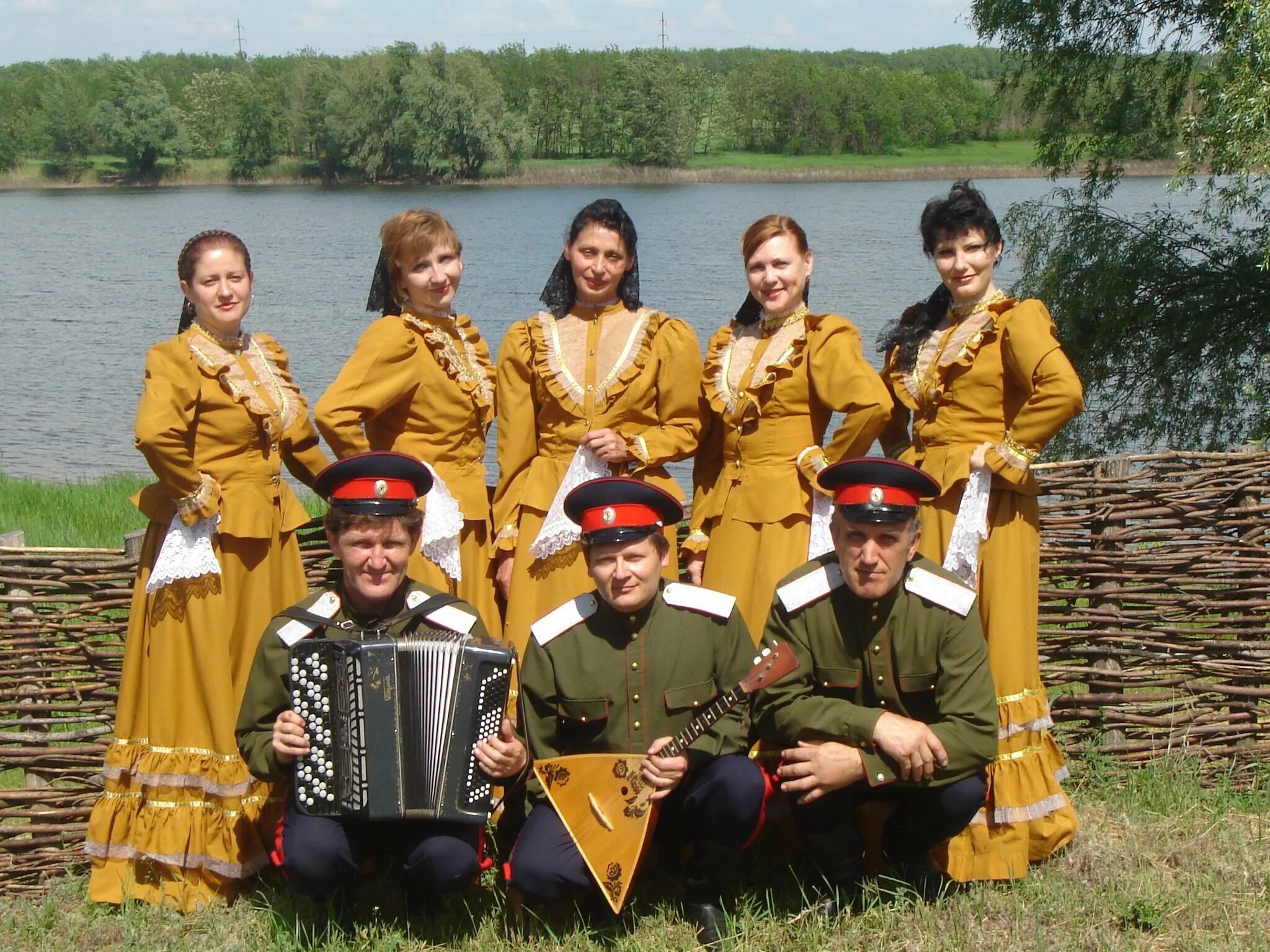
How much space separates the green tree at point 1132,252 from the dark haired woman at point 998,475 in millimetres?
6632

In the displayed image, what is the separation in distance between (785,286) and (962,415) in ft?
2.20

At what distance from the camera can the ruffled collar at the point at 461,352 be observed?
4.25 meters

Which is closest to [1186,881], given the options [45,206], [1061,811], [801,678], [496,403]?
[1061,811]

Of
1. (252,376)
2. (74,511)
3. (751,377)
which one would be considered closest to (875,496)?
(751,377)

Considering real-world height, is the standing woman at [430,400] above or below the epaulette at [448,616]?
above

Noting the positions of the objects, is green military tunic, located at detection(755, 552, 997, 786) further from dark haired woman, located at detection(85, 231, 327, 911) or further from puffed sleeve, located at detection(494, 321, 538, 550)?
dark haired woman, located at detection(85, 231, 327, 911)

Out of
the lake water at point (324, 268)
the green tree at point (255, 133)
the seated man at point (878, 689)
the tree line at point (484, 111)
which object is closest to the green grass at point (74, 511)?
the lake water at point (324, 268)

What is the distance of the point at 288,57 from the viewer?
6100 cm

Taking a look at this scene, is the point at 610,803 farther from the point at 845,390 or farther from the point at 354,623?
the point at 845,390

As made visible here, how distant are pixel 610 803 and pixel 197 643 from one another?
1.32 m

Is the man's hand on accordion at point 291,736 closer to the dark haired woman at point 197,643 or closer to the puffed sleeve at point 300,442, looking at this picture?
the dark haired woman at point 197,643

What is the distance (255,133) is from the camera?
48.0m

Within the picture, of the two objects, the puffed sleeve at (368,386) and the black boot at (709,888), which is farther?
the puffed sleeve at (368,386)

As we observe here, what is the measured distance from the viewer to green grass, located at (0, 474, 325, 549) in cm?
864
